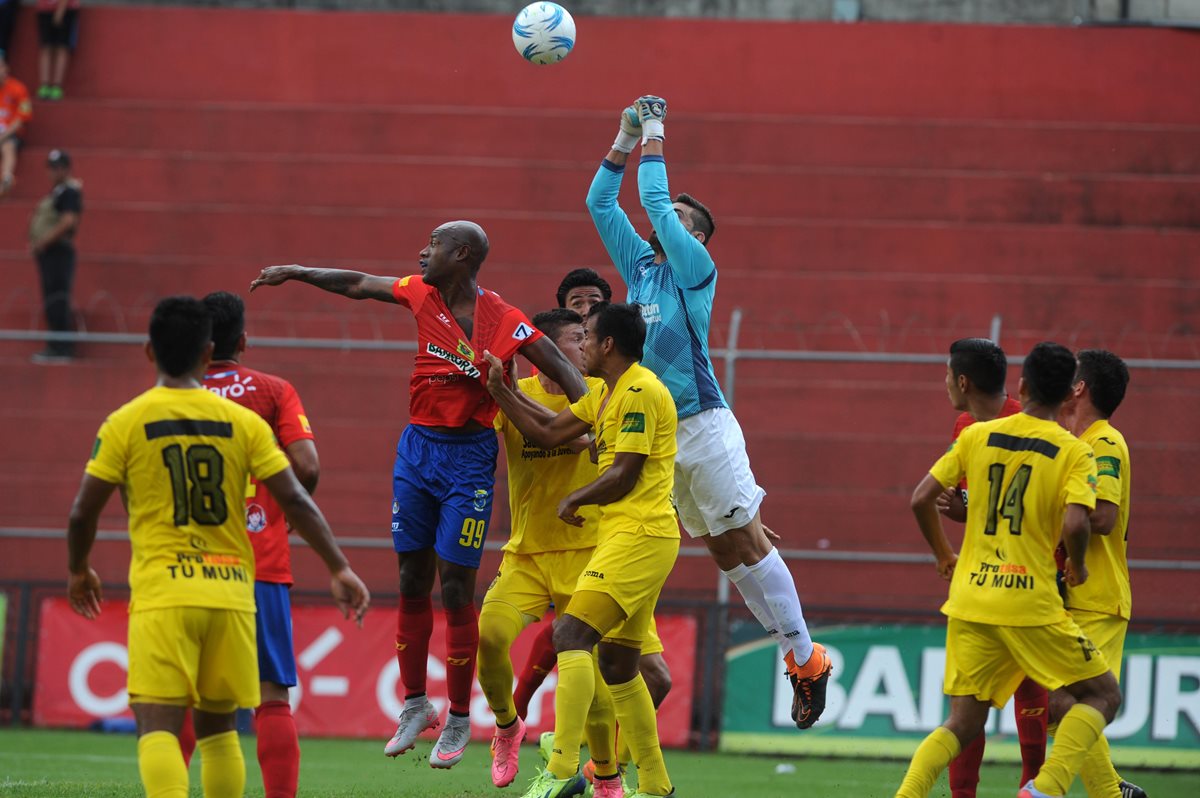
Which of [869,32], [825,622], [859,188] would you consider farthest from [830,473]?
[869,32]

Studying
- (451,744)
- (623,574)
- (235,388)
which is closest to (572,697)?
(623,574)

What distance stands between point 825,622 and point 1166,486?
4.17m

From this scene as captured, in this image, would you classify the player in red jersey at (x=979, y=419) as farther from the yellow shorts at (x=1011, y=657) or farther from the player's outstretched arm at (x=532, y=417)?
the player's outstretched arm at (x=532, y=417)

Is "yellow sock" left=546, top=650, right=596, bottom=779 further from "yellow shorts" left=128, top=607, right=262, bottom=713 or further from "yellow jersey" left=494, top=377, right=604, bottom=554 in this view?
"yellow shorts" left=128, top=607, right=262, bottom=713

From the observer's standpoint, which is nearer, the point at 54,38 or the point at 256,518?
the point at 256,518

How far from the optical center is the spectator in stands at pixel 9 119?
1884 cm

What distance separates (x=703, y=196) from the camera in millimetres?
18703

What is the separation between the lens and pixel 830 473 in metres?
15.0

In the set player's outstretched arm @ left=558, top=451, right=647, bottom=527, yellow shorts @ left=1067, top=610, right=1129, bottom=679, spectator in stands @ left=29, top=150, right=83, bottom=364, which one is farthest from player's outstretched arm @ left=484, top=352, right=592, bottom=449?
spectator in stands @ left=29, top=150, right=83, bottom=364

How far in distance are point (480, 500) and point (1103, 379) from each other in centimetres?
323

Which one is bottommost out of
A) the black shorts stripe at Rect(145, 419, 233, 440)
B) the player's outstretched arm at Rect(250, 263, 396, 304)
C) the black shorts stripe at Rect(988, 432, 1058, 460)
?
the black shorts stripe at Rect(145, 419, 233, 440)

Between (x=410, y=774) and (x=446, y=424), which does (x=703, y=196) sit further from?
(x=446, y=424)

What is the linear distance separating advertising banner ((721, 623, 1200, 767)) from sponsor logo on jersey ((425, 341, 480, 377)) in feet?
18.0

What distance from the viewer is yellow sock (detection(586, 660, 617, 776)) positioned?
26.0ft
